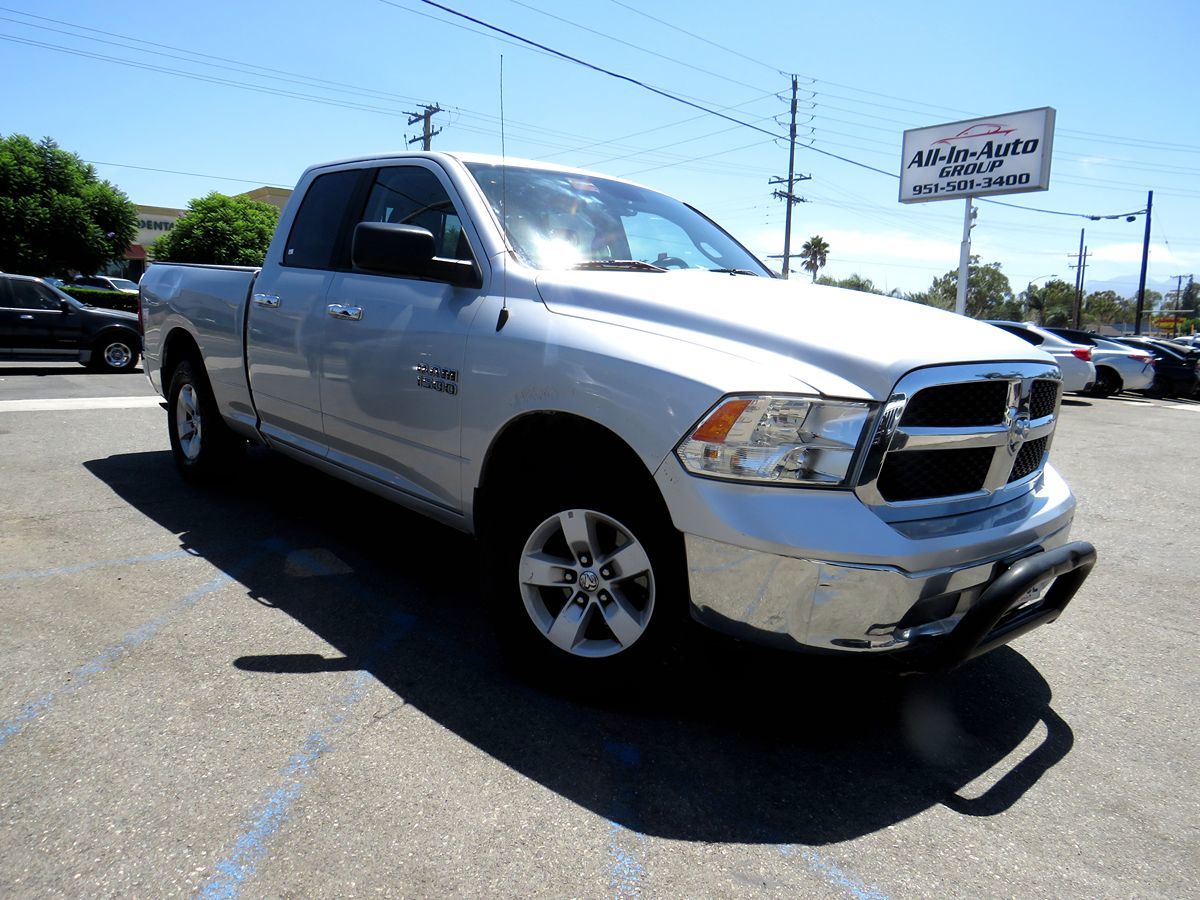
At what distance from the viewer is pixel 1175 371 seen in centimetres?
2027

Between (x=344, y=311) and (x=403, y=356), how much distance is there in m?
0.59

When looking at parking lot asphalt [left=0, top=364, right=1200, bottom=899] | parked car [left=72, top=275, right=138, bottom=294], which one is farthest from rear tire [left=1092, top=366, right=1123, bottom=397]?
parked car [left=72, top=275, right=138, bottom=294]

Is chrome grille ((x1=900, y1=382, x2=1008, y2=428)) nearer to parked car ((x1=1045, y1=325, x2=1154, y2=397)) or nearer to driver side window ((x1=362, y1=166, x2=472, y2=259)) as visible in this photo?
driver side window ((x1=362, y1=166, x2=472, y2=259))

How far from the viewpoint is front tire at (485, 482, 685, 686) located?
262 cm

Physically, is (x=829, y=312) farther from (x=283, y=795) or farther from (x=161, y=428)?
(x=161, y=428)

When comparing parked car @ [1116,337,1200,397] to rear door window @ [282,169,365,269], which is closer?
rear door window @ [282,169,365,269]

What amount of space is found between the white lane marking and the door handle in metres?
5.96

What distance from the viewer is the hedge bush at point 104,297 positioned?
31844mm

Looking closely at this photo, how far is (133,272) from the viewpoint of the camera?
64438 mm

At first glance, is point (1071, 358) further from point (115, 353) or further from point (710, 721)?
point (115, 353)

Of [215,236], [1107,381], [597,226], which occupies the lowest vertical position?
[1107,381]

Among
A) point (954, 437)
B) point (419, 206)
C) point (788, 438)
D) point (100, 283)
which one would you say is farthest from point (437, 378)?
point (100, 283)

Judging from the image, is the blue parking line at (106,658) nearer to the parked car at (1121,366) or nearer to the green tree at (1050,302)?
the parked car at (1121,366)

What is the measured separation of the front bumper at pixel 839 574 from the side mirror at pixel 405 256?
134 centimetres
